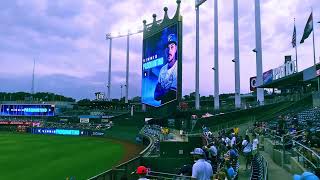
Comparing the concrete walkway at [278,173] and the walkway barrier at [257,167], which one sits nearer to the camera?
the walkway barrier at [257,167]

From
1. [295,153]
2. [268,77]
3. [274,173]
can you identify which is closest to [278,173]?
[274,173]

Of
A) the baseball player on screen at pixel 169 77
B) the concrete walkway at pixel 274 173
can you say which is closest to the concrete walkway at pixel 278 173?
the concrete walkway at pixel 274 173

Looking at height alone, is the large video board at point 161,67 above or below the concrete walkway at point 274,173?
above

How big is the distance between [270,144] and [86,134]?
51256 mm

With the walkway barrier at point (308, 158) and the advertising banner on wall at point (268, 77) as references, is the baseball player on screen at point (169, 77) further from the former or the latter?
the walkway barrier at point (308, 158)

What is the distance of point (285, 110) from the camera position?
3738 centimetres

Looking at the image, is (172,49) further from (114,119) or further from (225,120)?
(114,119)

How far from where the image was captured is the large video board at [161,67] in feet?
143

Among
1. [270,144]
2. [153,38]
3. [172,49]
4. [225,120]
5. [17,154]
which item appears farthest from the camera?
[153,38]

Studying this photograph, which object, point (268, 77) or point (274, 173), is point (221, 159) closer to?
point (274, 173)

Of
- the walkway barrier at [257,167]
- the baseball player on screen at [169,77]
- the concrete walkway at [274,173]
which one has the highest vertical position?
the baseball player on screen at [169,77]

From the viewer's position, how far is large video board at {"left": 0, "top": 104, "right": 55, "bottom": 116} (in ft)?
305

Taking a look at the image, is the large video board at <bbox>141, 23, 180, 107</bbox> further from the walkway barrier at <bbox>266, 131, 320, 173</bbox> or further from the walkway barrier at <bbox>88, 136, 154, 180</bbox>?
the walkway barrier at <bbox>88, 136, 154, 180</bbox>

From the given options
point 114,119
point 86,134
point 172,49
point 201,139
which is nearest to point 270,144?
point 201,139
